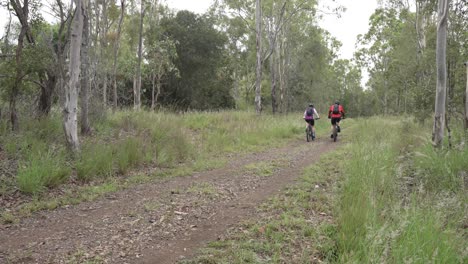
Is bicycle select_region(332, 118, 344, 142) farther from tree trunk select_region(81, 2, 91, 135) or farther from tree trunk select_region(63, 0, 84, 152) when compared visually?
tree trunk select_region(63, 0, 84, 152)

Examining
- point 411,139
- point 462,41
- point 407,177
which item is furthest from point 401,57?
point 407,177

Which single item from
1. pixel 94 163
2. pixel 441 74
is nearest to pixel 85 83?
pixel 94 163

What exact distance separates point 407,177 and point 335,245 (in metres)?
3.67

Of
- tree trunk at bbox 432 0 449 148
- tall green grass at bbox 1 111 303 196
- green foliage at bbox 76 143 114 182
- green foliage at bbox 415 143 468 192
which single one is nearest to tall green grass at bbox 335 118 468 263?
green foliage at bbox 415 143 468 192

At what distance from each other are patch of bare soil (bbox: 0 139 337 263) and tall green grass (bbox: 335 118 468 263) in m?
1.56

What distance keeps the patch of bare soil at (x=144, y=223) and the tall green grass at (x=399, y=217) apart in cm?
156

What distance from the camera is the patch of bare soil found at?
3994 mm

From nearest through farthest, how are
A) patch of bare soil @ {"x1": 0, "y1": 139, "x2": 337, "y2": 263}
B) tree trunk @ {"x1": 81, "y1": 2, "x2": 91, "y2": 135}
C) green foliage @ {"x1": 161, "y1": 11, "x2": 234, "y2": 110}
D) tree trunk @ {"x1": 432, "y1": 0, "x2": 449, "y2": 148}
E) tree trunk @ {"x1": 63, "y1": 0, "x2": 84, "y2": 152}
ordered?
patch of bare soil @ {"x1": 0, "y1": 139, "x2": 337, "y2": 263}, tree trunk @ {"x1": 63, "y1": 0, "x2": 84, "y2": 152}, tree trunk @ {"x1": 432, "y1": 0, "x2": 449, "y2": 148}, tree trunk @ {"x1": 81, "y1": 2, "x2": 91, "y2": 135}, green foliage @ {"x1": 161, "y1": 11, "x2": 234, "y2": 110}

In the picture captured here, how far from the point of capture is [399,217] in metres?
3.80

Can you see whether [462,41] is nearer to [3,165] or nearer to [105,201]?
[105,201]

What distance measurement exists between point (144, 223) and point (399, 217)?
3.34 meters

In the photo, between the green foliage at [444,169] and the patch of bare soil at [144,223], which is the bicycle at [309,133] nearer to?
the green foliage at [444,169]

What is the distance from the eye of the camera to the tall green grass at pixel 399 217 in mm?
3312

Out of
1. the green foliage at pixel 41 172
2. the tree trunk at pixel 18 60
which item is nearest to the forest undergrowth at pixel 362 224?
the green foliage at pixel 41 172
